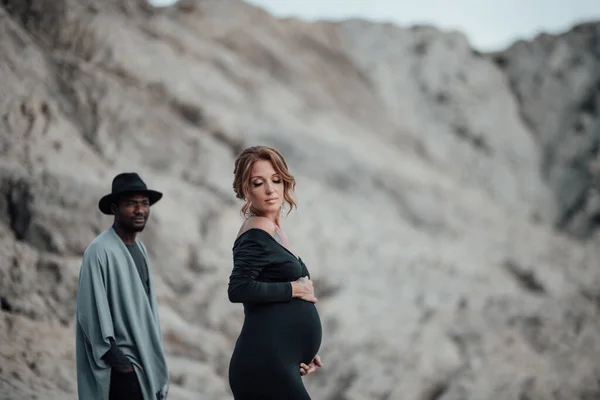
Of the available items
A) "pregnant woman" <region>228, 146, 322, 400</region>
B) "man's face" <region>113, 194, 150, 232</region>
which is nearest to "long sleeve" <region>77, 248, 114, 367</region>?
"man's face" <region>113, 194, 150, 232</region>

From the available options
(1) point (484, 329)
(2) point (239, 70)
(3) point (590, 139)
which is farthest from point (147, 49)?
(3) point (590, 139)

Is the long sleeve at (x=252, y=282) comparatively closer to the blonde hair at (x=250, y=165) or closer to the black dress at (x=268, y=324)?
the black dress at (x=268, y=324)

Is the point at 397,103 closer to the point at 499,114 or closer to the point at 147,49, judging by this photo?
the point at 499,114

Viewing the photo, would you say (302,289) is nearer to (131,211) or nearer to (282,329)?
(282,329)

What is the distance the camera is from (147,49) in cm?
1277

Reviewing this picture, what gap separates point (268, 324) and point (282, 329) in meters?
0.06

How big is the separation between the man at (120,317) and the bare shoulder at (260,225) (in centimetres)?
93

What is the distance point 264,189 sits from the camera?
3.57m

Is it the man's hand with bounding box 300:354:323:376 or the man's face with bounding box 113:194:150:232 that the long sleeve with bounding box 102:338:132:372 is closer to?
the man's face with bounding box 113:194:150:232

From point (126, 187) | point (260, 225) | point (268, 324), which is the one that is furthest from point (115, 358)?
point (260, 225)

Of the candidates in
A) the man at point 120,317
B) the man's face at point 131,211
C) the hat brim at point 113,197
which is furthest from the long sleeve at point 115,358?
the hat brim at point 113,197

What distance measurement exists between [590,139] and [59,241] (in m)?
14.8

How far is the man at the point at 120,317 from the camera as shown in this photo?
13.1 ft

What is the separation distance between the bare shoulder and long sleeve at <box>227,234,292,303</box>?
0.09 metres
